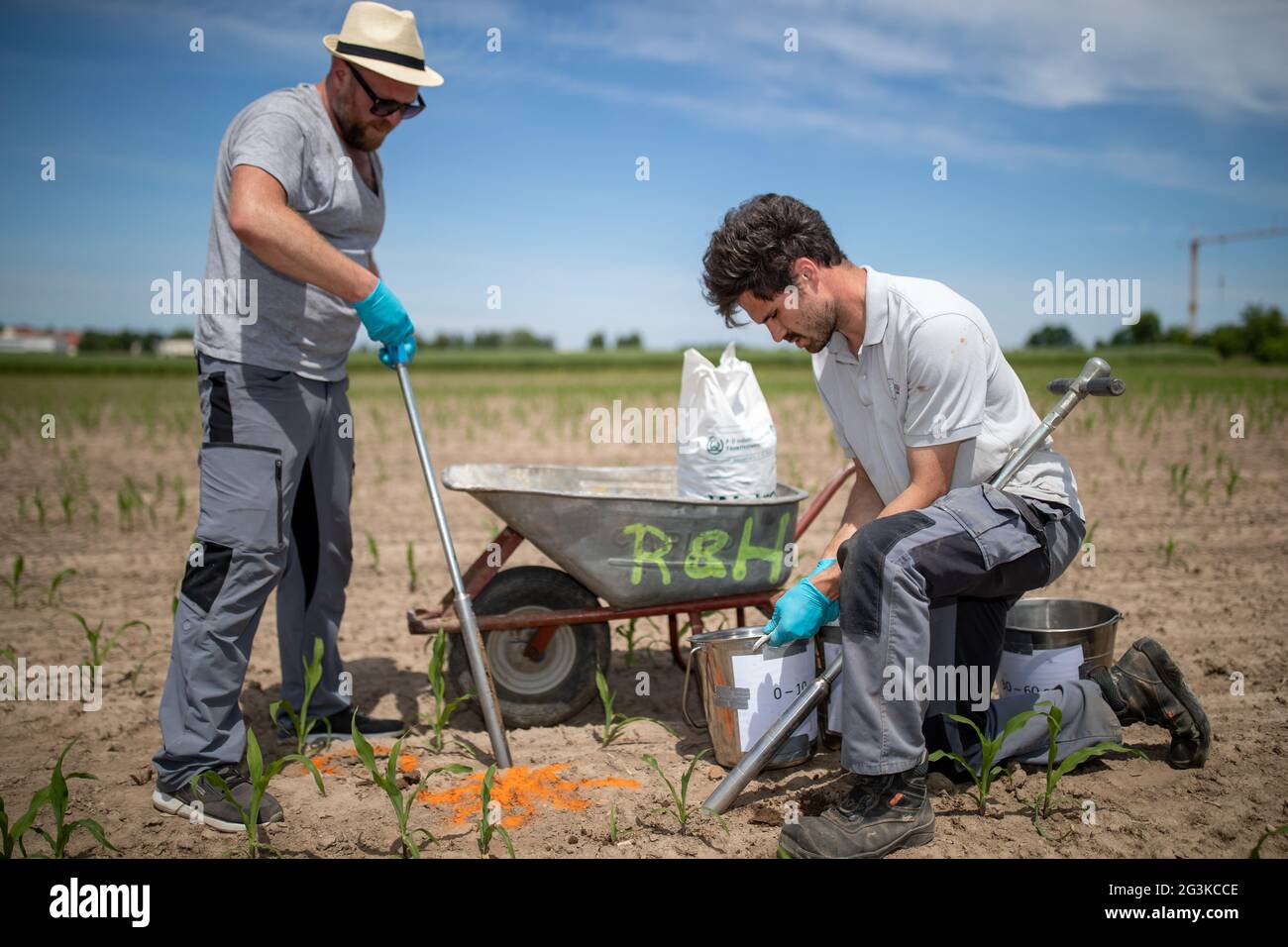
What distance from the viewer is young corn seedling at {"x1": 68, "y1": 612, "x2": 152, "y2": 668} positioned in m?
3.43

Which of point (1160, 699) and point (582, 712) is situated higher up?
point (1160, 699)

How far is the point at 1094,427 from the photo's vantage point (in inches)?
470

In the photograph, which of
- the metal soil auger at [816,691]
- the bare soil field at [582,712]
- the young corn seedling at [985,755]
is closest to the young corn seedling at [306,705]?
the bare soil field at [582,712]

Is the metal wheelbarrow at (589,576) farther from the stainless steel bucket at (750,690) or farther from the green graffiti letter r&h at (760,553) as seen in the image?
the stainless steel bucket at (750,690)

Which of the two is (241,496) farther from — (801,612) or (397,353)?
(801,612)

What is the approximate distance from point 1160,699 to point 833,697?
959 millimetres

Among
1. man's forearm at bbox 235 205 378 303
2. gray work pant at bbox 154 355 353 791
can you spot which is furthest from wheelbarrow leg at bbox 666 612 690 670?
man's forearm at bbox 235 205 378 303

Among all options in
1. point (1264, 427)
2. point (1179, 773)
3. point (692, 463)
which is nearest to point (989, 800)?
point (1179, 773)

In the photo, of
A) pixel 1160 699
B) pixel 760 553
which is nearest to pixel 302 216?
pixel 760 553

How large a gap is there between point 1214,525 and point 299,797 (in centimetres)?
582

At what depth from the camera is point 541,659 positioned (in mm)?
3223

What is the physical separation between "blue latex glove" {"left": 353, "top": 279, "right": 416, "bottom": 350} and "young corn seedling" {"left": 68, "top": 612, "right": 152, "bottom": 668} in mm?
1506

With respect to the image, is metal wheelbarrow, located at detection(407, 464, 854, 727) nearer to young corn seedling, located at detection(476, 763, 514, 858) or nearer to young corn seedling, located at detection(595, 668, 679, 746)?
young corn seedling, located at detection(595, 668, 679, 746)

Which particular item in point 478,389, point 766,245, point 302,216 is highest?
point 478,389
